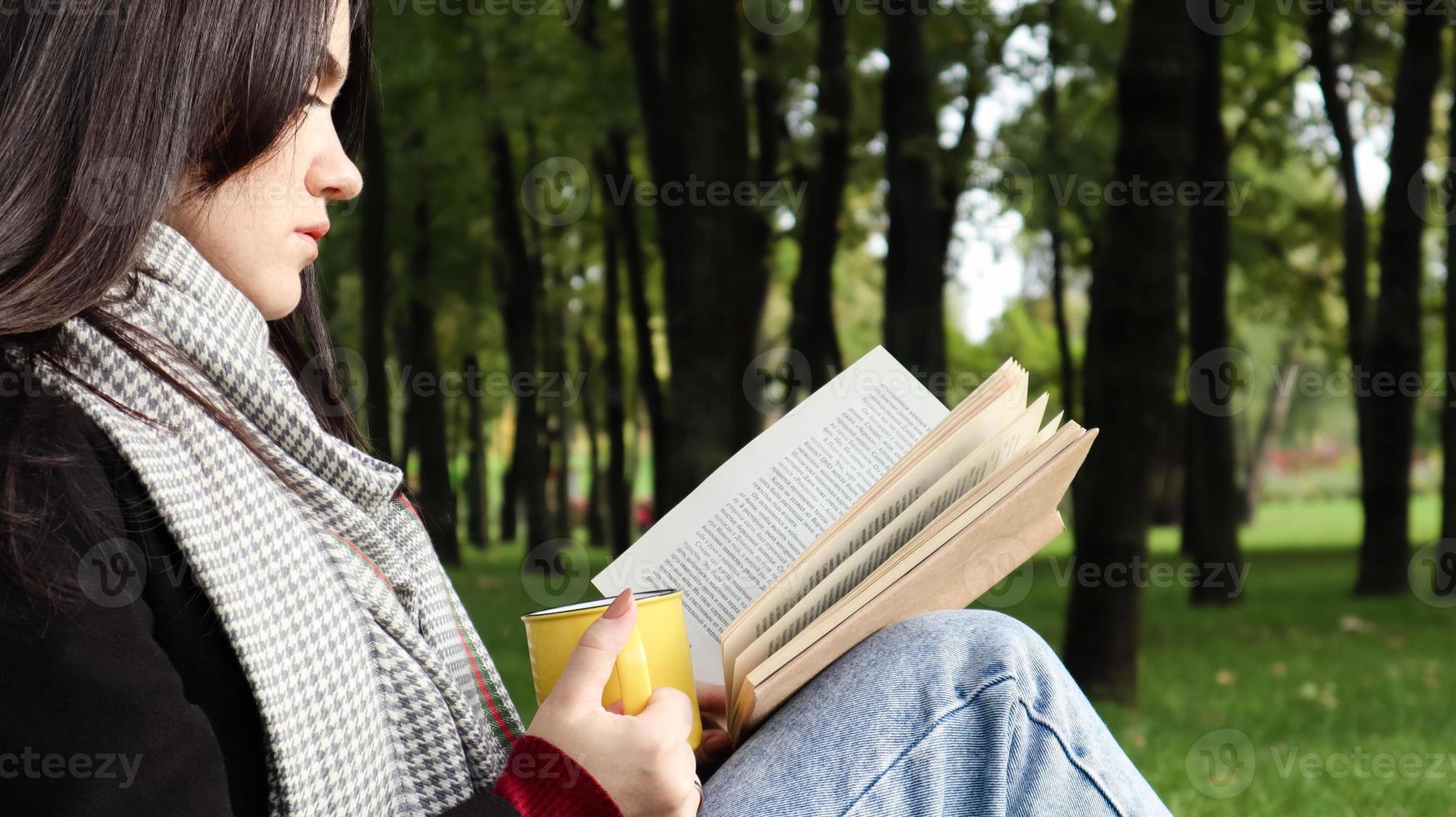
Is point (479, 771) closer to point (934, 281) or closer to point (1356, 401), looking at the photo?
point (934, 281)

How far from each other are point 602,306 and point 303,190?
19358 mm

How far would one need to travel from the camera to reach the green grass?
4.66 m

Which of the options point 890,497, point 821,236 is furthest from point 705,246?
point 890,497

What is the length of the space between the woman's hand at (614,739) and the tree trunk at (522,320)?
13917 millimetres

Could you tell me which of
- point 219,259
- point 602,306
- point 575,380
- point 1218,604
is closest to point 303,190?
point 219,259

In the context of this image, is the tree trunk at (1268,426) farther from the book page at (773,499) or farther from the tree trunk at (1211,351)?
the book page at (773,499)

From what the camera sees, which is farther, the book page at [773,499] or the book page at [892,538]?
the book page at [773,499]

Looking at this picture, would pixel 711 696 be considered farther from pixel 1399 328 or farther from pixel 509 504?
pixel 509 504

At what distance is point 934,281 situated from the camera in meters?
10.3

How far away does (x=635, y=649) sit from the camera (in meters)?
1.64

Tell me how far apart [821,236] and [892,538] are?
442 inches

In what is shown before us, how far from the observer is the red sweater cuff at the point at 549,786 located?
59.0 inches

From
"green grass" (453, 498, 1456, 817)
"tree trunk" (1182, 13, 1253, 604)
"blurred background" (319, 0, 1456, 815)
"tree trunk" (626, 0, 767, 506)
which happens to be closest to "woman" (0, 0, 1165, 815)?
"blurred background" (319, 0, 1456, 815)

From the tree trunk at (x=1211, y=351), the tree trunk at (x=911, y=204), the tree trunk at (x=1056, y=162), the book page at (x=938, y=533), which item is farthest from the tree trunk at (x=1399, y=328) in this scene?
the book page at (x=938, y=533)
